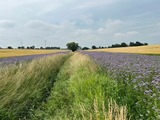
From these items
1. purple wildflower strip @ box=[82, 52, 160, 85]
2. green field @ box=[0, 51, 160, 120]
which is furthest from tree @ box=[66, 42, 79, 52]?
green field @ box=[0, 51, 160, 120]

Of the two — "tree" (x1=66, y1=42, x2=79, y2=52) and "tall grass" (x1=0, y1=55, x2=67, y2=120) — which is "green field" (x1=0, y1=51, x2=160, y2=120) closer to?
"tall grass" (x1=0, y1=55, x2=67, y2=120)

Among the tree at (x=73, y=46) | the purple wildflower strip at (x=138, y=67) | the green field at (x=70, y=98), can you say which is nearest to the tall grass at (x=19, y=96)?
the green field at (x=70, y=98)

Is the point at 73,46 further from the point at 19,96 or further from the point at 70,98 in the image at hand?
the point at 19,96

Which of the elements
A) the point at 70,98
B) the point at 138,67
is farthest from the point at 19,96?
the point at 138,67

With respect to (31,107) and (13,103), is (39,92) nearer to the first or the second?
(31,107)

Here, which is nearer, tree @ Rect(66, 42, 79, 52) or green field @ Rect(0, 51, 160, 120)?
green field @ Rect(0, 51, 160, 120)

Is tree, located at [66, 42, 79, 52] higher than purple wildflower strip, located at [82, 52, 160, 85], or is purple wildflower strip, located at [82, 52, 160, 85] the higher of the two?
purple wildflower strip, located at [82, 52, 160, 85]

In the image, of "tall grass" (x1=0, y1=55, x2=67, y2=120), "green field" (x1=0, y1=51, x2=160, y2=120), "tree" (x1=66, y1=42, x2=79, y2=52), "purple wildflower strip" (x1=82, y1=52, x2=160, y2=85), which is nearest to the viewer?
"green field" (x1=0, y1=51, x2=160, y2=120)

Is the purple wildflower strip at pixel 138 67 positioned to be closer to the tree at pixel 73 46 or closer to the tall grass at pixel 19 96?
the tall grass at pixel 19 96

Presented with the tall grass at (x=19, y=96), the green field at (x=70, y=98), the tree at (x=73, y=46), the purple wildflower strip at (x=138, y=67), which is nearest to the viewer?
the green field at (x=70, y=98)

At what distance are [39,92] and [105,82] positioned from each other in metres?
3.18

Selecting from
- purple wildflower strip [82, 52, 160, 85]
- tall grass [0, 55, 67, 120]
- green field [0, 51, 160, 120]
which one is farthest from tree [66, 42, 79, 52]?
green field [0, 51, 160, 120]

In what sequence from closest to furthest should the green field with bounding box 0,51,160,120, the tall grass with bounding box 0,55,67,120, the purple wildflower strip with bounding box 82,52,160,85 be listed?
the green field with bounding box 0,51,160,120, the tall grass with bounding box 0,55,67,120, the purple wildflower strip with bounding box 82,52,160,85

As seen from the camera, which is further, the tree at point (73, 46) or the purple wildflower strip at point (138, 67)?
the tree at point (73, 46)
